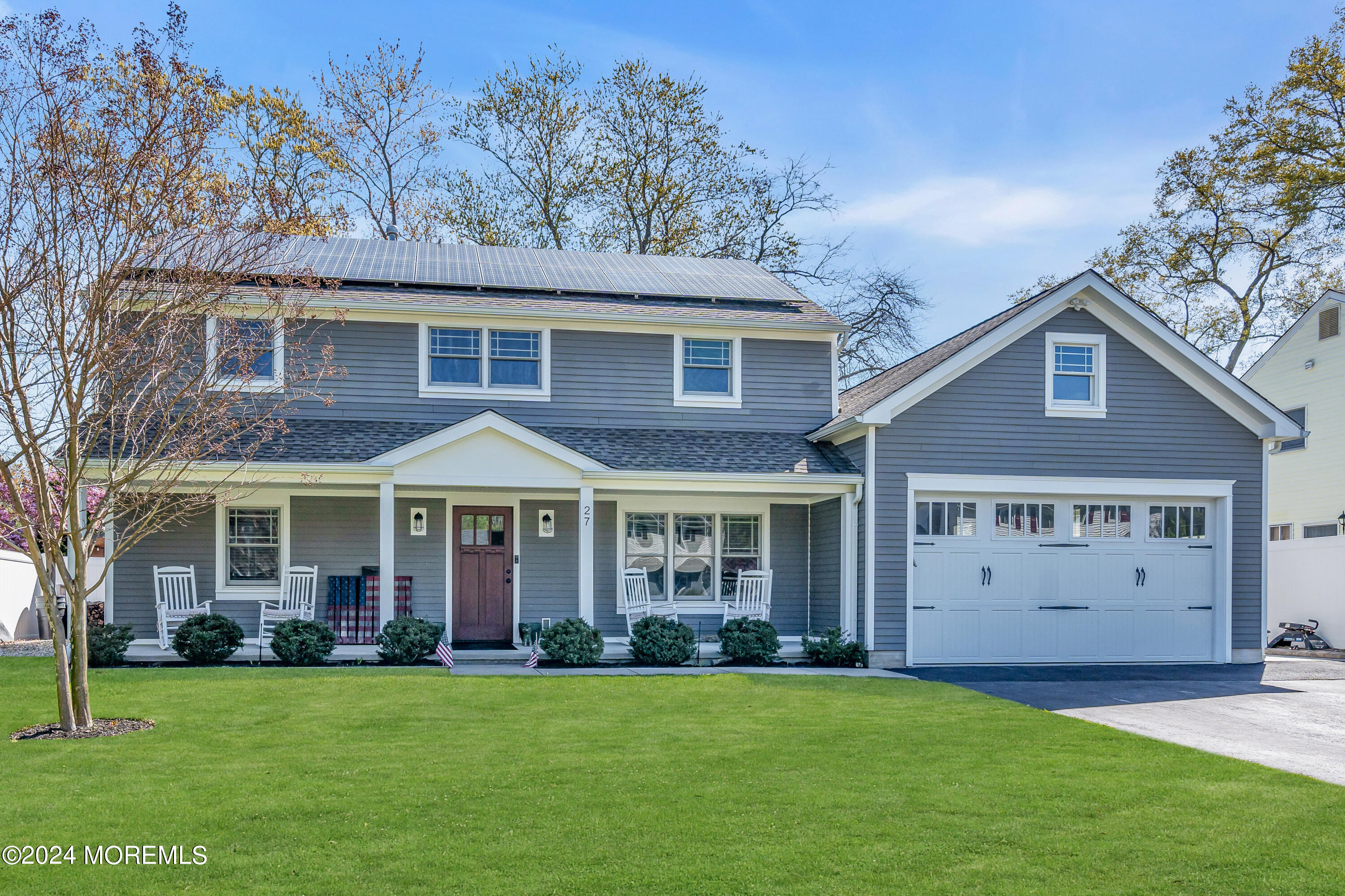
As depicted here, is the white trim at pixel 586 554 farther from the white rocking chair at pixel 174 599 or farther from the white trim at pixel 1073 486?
the white rocking chair at pixel 174 599

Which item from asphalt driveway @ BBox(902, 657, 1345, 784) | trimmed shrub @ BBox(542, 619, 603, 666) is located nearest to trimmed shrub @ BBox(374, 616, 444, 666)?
trimmed shrub @ BBox(542, 619, 603, 666)

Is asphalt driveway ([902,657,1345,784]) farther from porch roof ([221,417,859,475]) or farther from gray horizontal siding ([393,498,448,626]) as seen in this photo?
gray horizontal siding ([393,498,448,626])

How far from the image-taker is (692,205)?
94.0 ft

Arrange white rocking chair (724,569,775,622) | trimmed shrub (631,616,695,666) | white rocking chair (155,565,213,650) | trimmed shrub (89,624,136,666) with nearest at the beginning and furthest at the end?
1. trimmed shrub (89,624,136,666)
2. trimmed shrub (631,616,695,666)
3. white rocking chair (155,565,213,650)
4. white rocking chair (724,569,775,622)

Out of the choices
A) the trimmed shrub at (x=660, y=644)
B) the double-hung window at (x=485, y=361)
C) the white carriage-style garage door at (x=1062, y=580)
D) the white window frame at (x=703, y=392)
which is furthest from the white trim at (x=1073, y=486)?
the double-hung window at (x=485, y=361)

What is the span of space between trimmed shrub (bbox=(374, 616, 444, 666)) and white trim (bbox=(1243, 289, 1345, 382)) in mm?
19723

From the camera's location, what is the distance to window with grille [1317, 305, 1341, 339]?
2211 centimetres

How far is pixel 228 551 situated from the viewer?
48.4 ft

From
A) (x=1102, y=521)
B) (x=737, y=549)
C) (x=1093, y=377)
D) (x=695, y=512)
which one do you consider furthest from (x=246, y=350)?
(x=1102, y=521)

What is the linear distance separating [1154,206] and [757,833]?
95.0 ft

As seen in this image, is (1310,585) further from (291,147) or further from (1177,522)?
(291,147)

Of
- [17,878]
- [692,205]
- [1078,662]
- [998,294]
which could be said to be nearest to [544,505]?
[1078,662]

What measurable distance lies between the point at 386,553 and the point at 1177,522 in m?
11.2

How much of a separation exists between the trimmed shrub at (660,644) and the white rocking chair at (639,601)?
3.72ft
